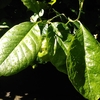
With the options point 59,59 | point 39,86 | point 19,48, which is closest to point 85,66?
point 59,59

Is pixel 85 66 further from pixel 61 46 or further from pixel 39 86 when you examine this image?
pixel 39 86

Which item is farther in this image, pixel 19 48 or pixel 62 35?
pixel 62 35

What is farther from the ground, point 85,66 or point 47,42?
Result: point 47,42

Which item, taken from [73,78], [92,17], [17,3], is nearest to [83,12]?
[92,17]

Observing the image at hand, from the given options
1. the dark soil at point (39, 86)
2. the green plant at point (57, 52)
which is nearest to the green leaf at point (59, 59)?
the green plant at point (57, 52)

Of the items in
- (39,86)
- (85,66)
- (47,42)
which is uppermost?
(47,42)
